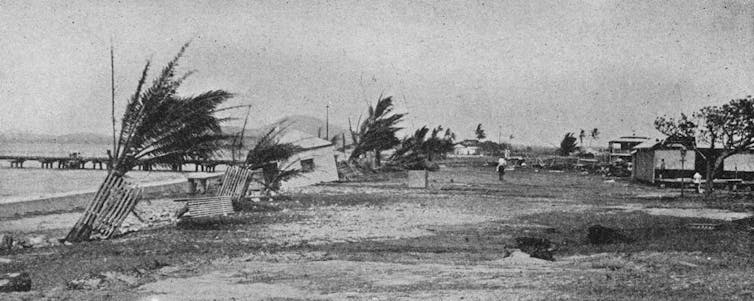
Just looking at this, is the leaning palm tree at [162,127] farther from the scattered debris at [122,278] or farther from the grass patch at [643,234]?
the grass patch at [643,234]

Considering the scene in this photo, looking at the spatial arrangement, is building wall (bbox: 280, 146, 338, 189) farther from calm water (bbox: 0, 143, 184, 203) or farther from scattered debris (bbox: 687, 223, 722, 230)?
scattered debris (bbox: 687, 223, 722, 230)

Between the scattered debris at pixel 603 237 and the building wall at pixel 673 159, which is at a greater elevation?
the building wall at pixel 673 159

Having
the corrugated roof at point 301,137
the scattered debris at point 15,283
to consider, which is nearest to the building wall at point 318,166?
the corrugated roof at point 301,137

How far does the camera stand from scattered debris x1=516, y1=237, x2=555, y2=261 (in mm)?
9515

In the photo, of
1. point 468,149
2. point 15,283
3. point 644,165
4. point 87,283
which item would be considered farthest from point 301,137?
point 468,149

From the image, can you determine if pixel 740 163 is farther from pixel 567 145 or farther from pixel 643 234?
pixel 567 145

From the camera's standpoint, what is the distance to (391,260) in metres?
9.14

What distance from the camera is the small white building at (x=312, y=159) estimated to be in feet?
97.7

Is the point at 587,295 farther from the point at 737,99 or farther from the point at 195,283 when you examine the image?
the point at 737,99

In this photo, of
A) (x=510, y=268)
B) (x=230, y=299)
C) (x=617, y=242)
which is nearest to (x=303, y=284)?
(x=230, y=299)

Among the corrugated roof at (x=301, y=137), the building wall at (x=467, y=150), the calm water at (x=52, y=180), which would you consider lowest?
the calm water at (x=52, y=180)

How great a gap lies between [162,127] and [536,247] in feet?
21.9

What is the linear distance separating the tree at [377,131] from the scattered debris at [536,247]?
27.5 meters

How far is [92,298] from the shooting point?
6.59 meters
